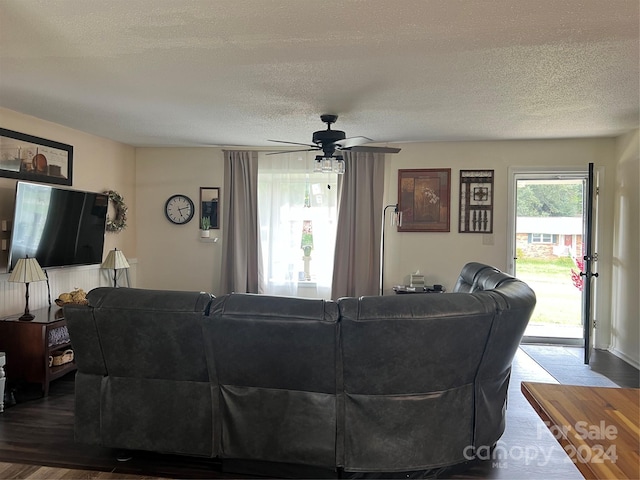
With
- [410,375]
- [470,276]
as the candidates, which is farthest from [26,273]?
[470,276]

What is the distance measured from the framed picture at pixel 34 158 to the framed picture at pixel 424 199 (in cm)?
382

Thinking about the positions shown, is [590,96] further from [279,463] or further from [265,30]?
[279,463]

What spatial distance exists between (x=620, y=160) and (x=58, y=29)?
543 centimetres

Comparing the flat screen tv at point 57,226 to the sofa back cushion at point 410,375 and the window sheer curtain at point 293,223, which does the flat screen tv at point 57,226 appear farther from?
the sofa back cushion at point 410,375

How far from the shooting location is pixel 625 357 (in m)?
4.62

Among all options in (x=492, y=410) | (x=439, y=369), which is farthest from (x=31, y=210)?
(x=492, y=410)

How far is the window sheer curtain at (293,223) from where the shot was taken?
558cm

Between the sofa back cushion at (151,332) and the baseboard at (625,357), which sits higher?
the sofa back cushion at (151,332)

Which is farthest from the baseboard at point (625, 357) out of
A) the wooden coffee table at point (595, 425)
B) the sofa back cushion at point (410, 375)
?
the wooden coffee table at point (595, 425)

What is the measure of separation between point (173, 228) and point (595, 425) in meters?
5.61

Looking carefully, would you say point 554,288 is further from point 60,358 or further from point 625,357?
point 60,358

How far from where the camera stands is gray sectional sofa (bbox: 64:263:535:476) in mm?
2111

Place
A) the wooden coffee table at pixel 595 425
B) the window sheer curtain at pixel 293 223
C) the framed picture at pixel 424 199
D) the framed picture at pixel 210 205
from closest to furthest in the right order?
the wooden coffee table at pixel 595 425 → the framed picture at pixel 424 199 → the window sheer curtain at pixel 293 223 → the framed picture at pixel 210 205

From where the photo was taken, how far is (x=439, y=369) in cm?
218
